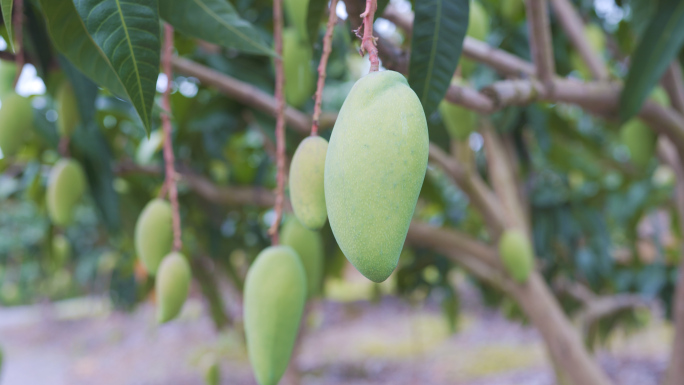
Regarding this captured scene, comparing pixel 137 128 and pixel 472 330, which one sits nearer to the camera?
pixel 137 128

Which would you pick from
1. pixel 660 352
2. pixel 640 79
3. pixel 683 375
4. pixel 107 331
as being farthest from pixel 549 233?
pixel 107 331

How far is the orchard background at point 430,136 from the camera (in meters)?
0.41

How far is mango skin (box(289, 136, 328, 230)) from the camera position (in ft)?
1.10

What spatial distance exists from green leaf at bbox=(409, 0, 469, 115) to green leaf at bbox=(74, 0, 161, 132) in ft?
0.62

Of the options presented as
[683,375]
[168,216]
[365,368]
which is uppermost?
[168,216]

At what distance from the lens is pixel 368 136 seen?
0.25 meters

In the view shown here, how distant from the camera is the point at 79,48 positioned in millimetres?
401

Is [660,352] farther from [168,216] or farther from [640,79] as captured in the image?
[168,216]

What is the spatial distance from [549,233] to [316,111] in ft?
4.58

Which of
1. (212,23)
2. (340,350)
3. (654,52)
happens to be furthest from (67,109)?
(340,350)

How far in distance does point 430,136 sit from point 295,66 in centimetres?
36

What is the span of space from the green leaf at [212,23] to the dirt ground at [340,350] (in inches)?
82.6

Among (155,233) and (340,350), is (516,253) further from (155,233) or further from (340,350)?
(340,350)

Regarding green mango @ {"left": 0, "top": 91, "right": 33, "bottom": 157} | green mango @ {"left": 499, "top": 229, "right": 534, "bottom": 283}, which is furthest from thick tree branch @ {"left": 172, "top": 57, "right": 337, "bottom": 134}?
green mango @ {"left": 499, "top": 229, "right": 534, "bottom": 283}
